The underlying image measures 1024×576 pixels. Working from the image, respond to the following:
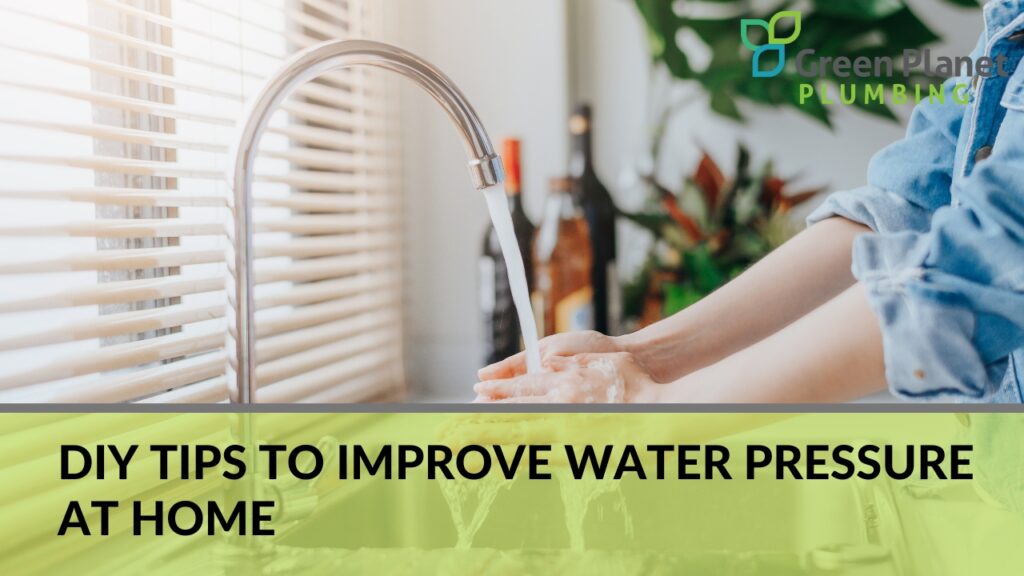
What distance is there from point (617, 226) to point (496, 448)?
2.13 ft

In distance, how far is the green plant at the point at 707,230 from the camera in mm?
1171

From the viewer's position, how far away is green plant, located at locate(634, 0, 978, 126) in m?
1.22

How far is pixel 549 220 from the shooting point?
45.8 inches

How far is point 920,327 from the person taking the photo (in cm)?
51

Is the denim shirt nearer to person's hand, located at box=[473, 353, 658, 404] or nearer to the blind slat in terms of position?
person's hand, located at box=[473, 353, 658, 404]

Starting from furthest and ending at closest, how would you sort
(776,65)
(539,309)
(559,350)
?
1. (776,65)
2. (539,309)
3. (559,350)

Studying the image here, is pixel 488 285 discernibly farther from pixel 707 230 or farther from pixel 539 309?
pixel 707 230

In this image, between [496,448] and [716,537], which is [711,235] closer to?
[716,537]

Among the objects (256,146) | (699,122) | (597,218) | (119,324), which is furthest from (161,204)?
(699,122)

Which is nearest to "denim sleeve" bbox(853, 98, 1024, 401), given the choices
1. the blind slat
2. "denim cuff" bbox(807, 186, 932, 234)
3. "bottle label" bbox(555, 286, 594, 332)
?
"denim cuff" bbox(807, 186, 932, 234)

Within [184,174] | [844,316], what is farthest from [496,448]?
[184,174]

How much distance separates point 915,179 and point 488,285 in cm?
57

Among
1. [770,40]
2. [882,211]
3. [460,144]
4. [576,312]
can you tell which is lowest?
[576,312]

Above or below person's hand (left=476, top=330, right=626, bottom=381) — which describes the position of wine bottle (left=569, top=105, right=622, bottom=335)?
above
